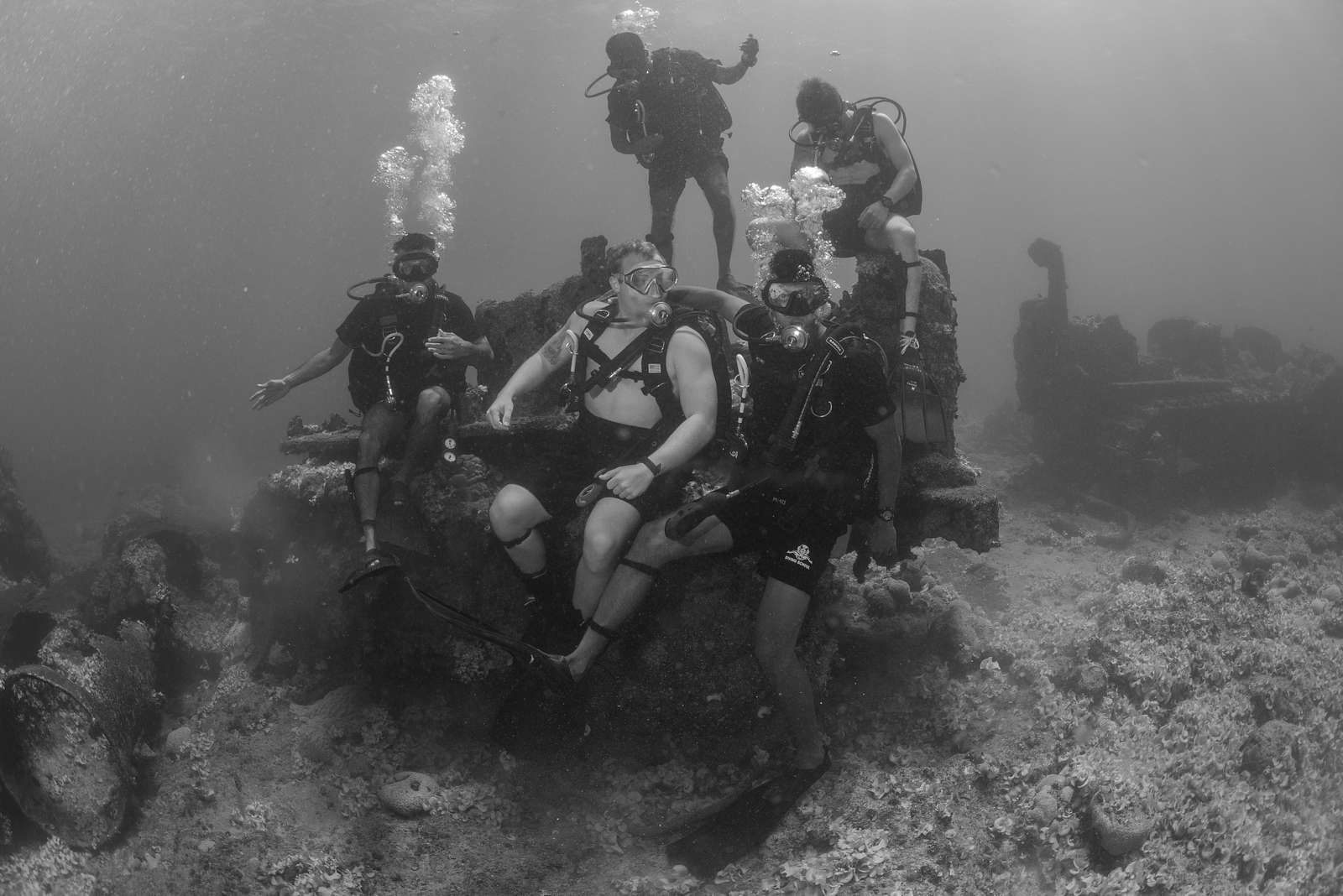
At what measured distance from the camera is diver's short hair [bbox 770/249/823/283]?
4102 millimetres

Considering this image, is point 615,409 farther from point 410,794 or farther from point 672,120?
point 672,120

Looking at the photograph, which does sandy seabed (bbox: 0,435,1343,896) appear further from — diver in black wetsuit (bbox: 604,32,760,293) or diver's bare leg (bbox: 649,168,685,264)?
diver's bare leg (bbox: 649,168,685,264)

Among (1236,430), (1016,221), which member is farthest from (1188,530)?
(1016,221)

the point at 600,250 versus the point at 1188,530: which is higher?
the point at 600,250

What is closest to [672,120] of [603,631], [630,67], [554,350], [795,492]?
[630,67]

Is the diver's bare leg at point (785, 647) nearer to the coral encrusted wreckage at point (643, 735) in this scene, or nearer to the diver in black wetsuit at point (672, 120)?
the coral encrusted wreckage at point (643, 735)

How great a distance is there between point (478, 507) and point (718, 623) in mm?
1904

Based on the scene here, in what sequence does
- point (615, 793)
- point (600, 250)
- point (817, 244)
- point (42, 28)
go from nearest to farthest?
point (615, 793) < point (600, 250) < point (817, 244) < point (42, 28)

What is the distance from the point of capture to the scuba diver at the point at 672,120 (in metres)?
7.24

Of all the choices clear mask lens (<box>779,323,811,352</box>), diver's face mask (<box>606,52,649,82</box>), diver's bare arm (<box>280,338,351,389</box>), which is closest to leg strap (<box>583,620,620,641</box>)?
clear mask lens (<box>779,323,811,352</box>)

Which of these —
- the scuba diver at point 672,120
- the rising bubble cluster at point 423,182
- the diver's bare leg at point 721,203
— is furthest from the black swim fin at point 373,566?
the rising bubble cluster at point 423,182

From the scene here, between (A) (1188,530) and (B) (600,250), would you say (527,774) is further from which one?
(A) (1188,530)

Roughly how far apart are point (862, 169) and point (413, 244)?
3970 millimetres

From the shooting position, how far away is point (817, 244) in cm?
699
